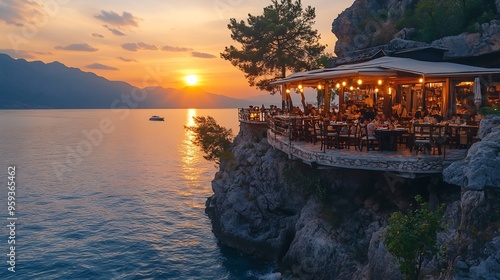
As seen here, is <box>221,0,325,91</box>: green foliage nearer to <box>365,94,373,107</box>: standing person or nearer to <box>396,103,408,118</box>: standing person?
<box>365,94,373,107</box>: standing person

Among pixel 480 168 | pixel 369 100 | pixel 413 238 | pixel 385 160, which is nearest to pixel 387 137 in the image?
pixel 385 160

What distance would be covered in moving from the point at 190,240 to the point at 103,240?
634cm

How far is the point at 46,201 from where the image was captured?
35.9 meters

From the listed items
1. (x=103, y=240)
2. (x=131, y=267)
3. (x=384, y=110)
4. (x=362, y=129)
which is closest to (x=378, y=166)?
(x=362, y=129)

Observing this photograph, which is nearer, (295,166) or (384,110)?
(295,166)

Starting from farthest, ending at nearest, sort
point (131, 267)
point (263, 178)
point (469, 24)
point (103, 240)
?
point (469, 24) → point (103, 240) → point (263, 178) → point (131, 267)

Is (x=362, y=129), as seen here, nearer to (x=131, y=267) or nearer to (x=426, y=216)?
(x=426, y=216)

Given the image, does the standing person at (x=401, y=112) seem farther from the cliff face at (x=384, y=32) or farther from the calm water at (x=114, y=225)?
the calm water at (x=114, y=225)

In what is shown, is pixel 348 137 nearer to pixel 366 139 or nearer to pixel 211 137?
pixel 366 139

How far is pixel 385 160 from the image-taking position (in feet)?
41.0

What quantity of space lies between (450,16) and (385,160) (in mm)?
23461

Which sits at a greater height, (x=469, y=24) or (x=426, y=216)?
(x=469, y=24)

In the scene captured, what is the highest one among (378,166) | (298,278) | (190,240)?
(378,166)

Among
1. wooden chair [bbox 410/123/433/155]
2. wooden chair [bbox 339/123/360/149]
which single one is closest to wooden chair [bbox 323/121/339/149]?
wooden chair [bbox 339/123/360/149]
